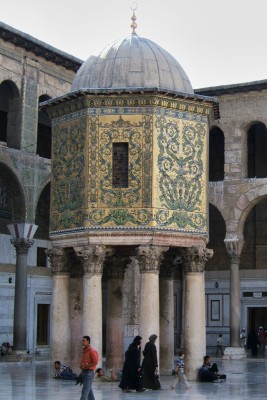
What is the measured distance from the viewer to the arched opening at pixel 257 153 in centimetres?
2922

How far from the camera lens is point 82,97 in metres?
15.0

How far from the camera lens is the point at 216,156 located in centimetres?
3000

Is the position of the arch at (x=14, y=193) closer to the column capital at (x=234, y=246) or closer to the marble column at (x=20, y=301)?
the marble column at (x=20, y=301)

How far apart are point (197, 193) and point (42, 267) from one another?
13.5 m

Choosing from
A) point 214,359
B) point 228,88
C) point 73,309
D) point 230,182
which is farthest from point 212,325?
point 73,309

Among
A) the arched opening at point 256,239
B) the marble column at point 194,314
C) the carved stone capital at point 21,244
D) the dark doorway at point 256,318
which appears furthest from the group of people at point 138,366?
the arched opening at point 256,239

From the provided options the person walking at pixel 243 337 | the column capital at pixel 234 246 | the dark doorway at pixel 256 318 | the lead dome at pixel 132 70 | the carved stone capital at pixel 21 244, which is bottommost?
the person walking at pixel 243 337

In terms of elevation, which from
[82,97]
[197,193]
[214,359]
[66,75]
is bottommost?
[214,359]

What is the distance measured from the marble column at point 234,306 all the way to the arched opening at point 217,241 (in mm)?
3428

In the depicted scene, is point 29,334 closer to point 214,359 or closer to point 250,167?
point 214,359

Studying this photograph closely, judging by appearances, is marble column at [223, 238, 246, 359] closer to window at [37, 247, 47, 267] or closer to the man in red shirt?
window at [37, 247, 47, 267]

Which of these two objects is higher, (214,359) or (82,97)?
(82,97)

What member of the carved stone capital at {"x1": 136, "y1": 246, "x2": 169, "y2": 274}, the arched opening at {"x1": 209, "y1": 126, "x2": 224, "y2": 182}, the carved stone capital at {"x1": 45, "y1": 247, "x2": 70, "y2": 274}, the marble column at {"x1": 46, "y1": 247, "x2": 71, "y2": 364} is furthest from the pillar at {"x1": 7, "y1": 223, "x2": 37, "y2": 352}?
the carved stone capital at {"x1": 136, "y1": 246, "x2": 169, "y2": 274}

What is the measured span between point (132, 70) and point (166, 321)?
489 centimetres
